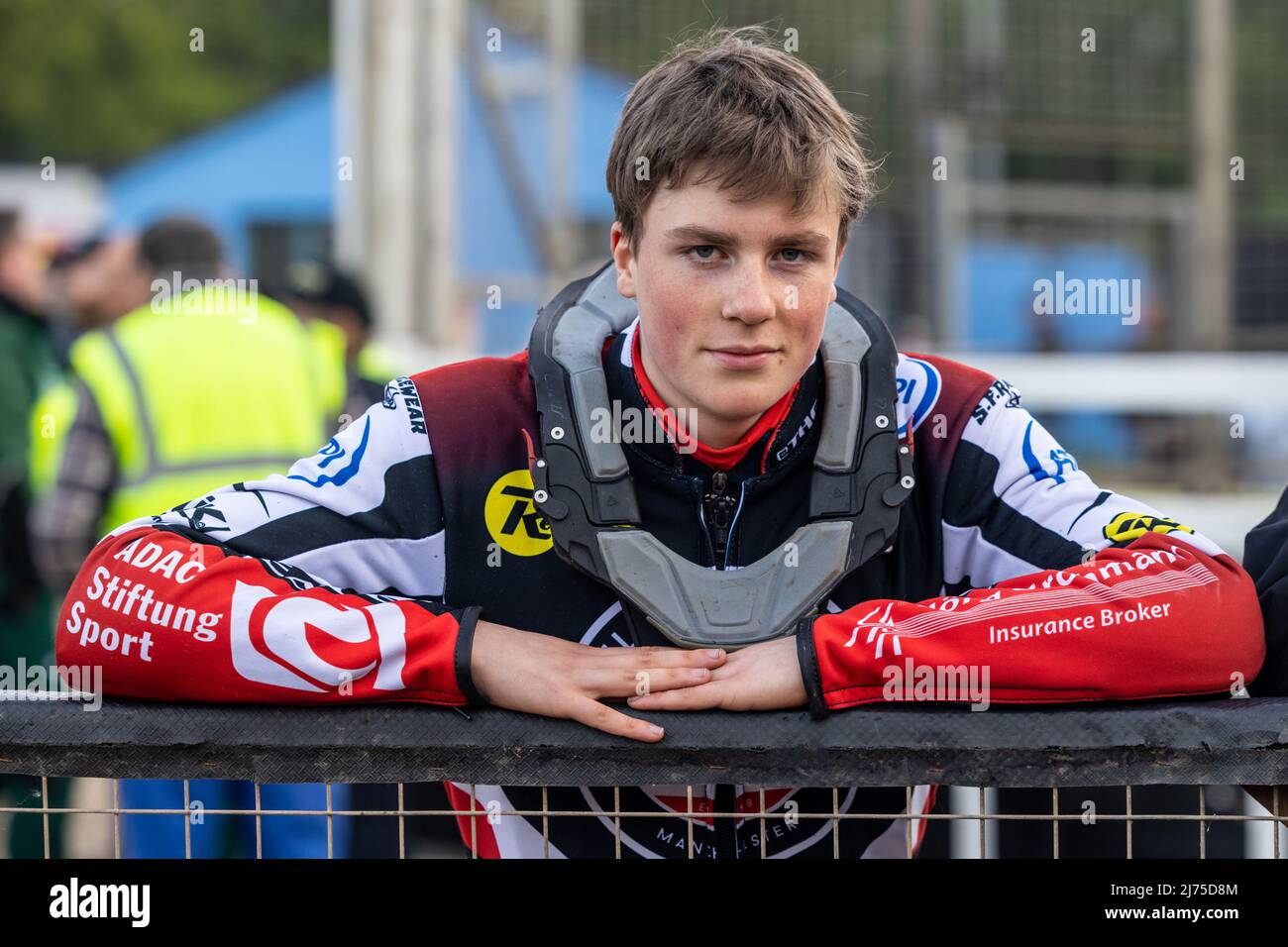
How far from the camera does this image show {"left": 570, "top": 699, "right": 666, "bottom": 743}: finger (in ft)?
5.49

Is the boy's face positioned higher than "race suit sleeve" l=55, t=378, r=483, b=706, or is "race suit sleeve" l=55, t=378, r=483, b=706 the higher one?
the boy's face

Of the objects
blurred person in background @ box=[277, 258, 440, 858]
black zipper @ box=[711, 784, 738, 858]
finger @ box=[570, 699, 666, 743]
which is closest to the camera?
finger @ box=[570, 699, 666, 743]

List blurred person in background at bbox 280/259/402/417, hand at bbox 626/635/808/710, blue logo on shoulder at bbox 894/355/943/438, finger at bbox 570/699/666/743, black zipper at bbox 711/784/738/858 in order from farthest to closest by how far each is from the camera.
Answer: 1. blurred person in background at bbox 280/259/402/417
2. blue logo on shoulder at bbox 894/355/943/438
3. black zipper at bbox 711/784/738/858
4. hand at bbox 626/635/808/710
5. finger at bbox 570/699/666/743

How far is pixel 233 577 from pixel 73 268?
13.6 ft

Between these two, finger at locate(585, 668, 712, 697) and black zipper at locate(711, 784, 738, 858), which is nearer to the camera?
finger at locate(585, 668, 712, 697)

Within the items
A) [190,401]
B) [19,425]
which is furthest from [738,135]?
[19,425]

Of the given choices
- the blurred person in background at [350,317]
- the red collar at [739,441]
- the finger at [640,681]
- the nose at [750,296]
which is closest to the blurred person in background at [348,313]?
the blurred person in background at [350,317]

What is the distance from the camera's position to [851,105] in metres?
7.30

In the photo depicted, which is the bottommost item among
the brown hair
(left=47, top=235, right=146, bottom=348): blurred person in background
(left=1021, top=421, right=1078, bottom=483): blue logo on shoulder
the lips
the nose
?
(left=1021, top=421, right=1078, bottom=483): blue logo on shoulder

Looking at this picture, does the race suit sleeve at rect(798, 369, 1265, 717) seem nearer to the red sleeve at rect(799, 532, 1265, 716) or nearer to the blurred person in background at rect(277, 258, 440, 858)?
the red sleeve at rect(799, 532, 1265, 716)

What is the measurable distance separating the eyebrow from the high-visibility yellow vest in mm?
2333

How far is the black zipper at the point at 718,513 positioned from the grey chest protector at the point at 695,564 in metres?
0.17

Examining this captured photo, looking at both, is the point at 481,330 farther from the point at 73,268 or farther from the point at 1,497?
the point at 1,497

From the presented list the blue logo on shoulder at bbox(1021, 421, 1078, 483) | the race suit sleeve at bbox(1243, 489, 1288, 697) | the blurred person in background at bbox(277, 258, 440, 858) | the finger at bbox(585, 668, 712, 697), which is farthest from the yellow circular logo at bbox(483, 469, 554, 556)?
the blurred person in background at bbox(277, 258, 440, 858)
